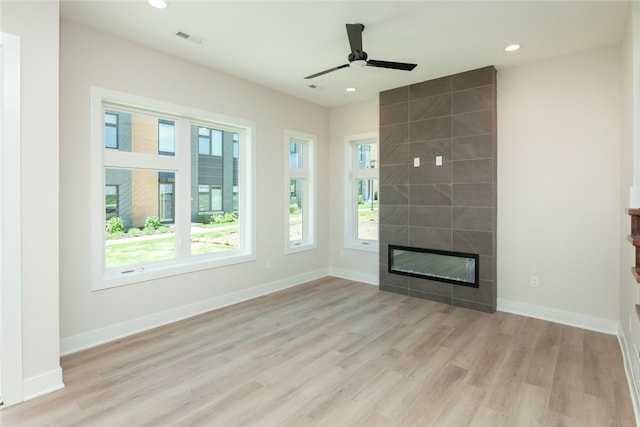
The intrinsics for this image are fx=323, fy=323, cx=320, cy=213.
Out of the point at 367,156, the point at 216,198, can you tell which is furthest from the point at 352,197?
the point at 216,198

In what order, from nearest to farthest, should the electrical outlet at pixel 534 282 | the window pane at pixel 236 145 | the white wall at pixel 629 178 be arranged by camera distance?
the white wall at pixel 629 178
the electrical outlet at pixel 534 282
the window pane at pixel 236 145

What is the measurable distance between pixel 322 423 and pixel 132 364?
5.54 ft

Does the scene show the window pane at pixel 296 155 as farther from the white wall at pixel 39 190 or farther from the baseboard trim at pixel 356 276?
the white wall at pixel 39 190

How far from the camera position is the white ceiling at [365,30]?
257cm

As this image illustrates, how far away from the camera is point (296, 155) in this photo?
5.26m

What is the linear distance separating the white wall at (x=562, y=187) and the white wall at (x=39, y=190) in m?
4.36

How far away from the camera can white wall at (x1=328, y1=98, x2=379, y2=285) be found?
202 inches

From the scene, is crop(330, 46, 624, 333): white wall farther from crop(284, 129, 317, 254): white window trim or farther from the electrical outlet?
crop(284, 129, 317, 254): white window trim

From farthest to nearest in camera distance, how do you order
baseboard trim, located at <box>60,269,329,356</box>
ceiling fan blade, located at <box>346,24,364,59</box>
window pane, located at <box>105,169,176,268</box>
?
window pane, located at <box>105,169,176,268</box> < baseboard trim, located at <box>60,269,329,356</box> < ceiling fan blade, located at <box>346,24,364,59</box>

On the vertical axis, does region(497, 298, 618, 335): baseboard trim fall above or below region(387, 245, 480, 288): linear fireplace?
below

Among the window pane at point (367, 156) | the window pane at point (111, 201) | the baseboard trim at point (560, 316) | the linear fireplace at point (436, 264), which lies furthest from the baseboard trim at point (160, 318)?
the baseboard trim at point (560, 316)

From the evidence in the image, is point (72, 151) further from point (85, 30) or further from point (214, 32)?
point (214, 32)

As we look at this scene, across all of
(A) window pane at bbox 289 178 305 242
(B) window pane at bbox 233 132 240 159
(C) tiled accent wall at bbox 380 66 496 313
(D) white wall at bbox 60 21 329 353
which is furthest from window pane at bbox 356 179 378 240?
(B) window pane at bbox 233 132 240 159

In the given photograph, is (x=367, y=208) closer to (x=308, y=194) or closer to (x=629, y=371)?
(x=308, y=194)
